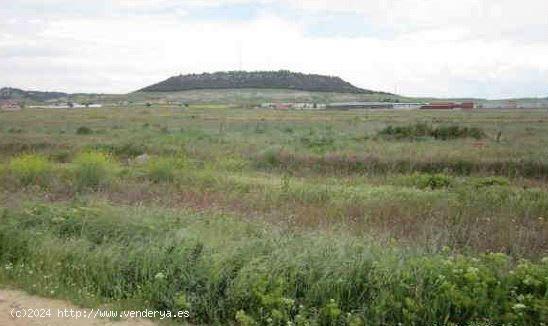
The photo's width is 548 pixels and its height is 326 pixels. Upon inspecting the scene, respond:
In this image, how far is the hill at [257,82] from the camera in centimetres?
16125

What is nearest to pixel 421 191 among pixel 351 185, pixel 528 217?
pixel 351 185

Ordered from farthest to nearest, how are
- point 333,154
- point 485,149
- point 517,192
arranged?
point 485,149 < point 333,154 < point 517,192

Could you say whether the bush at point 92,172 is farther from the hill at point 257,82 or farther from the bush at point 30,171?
the hill at point 257,82

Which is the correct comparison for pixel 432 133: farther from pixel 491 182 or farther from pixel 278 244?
pixel 278 244

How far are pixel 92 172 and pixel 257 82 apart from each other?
502ft

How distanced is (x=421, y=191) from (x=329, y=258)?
7.64 m

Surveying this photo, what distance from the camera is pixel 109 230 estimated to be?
775cm

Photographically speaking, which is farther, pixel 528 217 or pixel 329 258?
pixel 528 217

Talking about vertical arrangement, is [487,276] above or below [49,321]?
above

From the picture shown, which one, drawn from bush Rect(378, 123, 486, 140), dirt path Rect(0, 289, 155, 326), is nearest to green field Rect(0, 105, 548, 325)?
dirt path Rect(0, 289, 155, 326)

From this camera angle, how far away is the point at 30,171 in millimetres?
14180

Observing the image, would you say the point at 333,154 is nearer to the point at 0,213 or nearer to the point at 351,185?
the point at 351,185

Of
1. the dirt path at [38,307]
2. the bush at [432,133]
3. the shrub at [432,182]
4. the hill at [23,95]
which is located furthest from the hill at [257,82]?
the dirt path at [38,307]

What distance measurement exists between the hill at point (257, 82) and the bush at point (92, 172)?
480 feet
